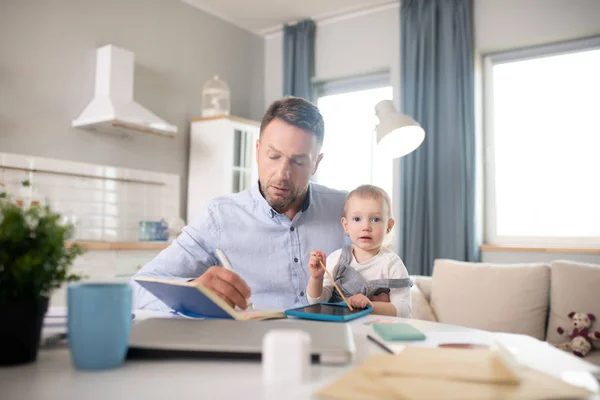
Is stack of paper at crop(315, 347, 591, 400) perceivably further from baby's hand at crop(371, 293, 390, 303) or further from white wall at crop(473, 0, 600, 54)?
white wall at crop(473, 0, 600, 54)

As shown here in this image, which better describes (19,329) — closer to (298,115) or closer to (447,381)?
(447,381)

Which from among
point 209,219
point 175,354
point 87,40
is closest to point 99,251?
point 87,40

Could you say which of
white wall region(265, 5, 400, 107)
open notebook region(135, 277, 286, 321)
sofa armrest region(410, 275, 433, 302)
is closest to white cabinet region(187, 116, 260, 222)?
white wall region(265, 5, 400, 107)

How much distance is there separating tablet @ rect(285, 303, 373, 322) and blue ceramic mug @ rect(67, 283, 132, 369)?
0.48 m

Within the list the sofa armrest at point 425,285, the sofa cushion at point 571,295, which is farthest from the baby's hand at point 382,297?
the sofa armrest at point 425,285

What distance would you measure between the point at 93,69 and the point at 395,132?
7.37ft

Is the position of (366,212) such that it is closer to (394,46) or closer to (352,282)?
(352,282)

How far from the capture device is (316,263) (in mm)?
1368

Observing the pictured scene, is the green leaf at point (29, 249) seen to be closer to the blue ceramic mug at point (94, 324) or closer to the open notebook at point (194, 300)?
the blue ceramic mug at point (94, 324)

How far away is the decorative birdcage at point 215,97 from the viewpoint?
15.0 ft

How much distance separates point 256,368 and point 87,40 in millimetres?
3661

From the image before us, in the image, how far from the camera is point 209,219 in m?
1.72

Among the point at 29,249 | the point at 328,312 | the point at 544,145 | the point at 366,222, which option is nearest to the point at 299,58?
the point at 544,145

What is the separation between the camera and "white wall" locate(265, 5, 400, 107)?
4543mm
